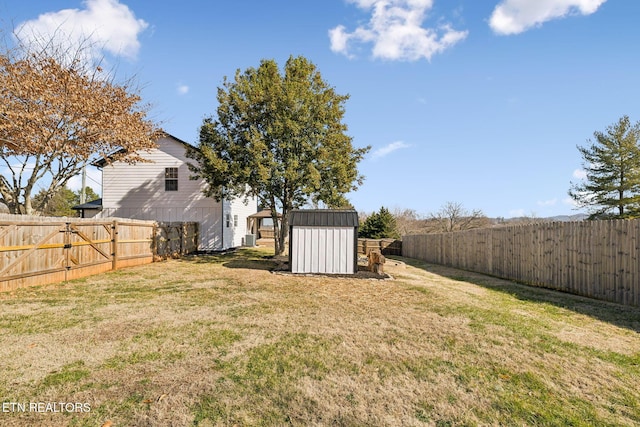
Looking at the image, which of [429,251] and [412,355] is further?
[429,251]

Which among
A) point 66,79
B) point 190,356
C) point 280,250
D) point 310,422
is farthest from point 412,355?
point 66,79

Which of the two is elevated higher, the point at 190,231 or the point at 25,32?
the point at 25,32

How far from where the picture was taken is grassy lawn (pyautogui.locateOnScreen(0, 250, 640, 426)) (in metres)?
3.11

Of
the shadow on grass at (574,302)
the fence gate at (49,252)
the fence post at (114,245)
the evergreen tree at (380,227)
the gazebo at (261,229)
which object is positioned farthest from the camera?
the gazebo at (261,229)

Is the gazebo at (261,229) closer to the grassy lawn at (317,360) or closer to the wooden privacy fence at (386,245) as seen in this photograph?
the wooden privacy fence at (386,245)

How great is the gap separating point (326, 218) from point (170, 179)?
12612mm

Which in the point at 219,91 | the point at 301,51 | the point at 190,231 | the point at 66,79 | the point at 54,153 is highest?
the point at 301,51

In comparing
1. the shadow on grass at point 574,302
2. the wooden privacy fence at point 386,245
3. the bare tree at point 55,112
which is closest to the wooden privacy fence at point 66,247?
the bare tree at point 55,112

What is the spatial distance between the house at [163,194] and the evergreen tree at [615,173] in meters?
25.5

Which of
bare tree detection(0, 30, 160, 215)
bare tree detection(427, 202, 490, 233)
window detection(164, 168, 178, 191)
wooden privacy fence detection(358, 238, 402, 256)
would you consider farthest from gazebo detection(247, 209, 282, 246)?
bare tree detection(427, 202, 490, 233)

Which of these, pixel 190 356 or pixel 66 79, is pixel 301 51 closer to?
pixel 66 79

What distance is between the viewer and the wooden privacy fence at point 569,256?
7.33 metres

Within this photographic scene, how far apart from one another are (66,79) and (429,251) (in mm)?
18956

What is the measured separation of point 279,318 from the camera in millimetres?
6004
